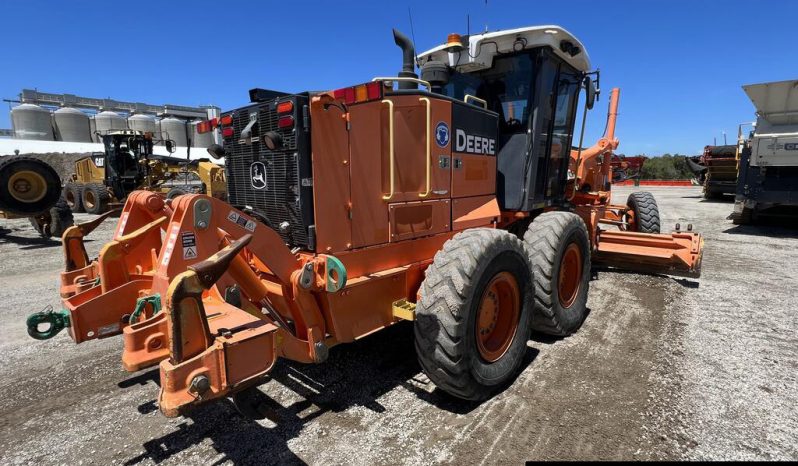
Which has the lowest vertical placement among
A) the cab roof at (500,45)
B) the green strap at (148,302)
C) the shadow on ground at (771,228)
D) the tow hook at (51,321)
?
the shadow on ground at (771,228)

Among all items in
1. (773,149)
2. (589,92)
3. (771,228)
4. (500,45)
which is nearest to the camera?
(500,45)

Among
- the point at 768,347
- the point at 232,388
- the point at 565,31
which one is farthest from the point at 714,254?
the point at 232,388

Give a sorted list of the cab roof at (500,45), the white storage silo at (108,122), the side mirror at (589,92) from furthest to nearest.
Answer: the white storage silo at (108,122), the side mirror at (589,92), the cab roof at (500,45)

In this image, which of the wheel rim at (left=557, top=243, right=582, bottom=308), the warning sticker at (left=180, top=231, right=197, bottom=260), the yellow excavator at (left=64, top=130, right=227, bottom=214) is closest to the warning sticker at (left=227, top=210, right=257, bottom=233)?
the warning sticker at (left=180, top=231, right=197, bottom=260)

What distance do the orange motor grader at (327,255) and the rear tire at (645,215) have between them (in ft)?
14.7

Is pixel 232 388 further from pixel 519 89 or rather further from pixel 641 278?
pixel 641 278

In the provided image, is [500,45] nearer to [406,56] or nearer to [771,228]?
[406,56]

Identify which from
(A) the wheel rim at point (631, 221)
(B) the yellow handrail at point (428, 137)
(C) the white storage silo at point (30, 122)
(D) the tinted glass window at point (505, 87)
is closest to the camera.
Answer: (B) the yellow handrail at point (428, 137)

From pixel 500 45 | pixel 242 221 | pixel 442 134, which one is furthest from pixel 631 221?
pixel 242 221

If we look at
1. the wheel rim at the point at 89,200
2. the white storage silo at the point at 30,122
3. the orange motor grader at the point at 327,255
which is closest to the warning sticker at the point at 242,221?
the orange motor grader at the point at 327,255

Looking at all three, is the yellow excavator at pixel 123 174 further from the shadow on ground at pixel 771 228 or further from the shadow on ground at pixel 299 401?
the shadow on ground at pixel 771 228

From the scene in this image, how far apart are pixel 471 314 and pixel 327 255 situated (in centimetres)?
105

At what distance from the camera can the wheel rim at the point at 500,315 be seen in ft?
11.4

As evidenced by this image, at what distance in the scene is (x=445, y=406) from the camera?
3.21 m
